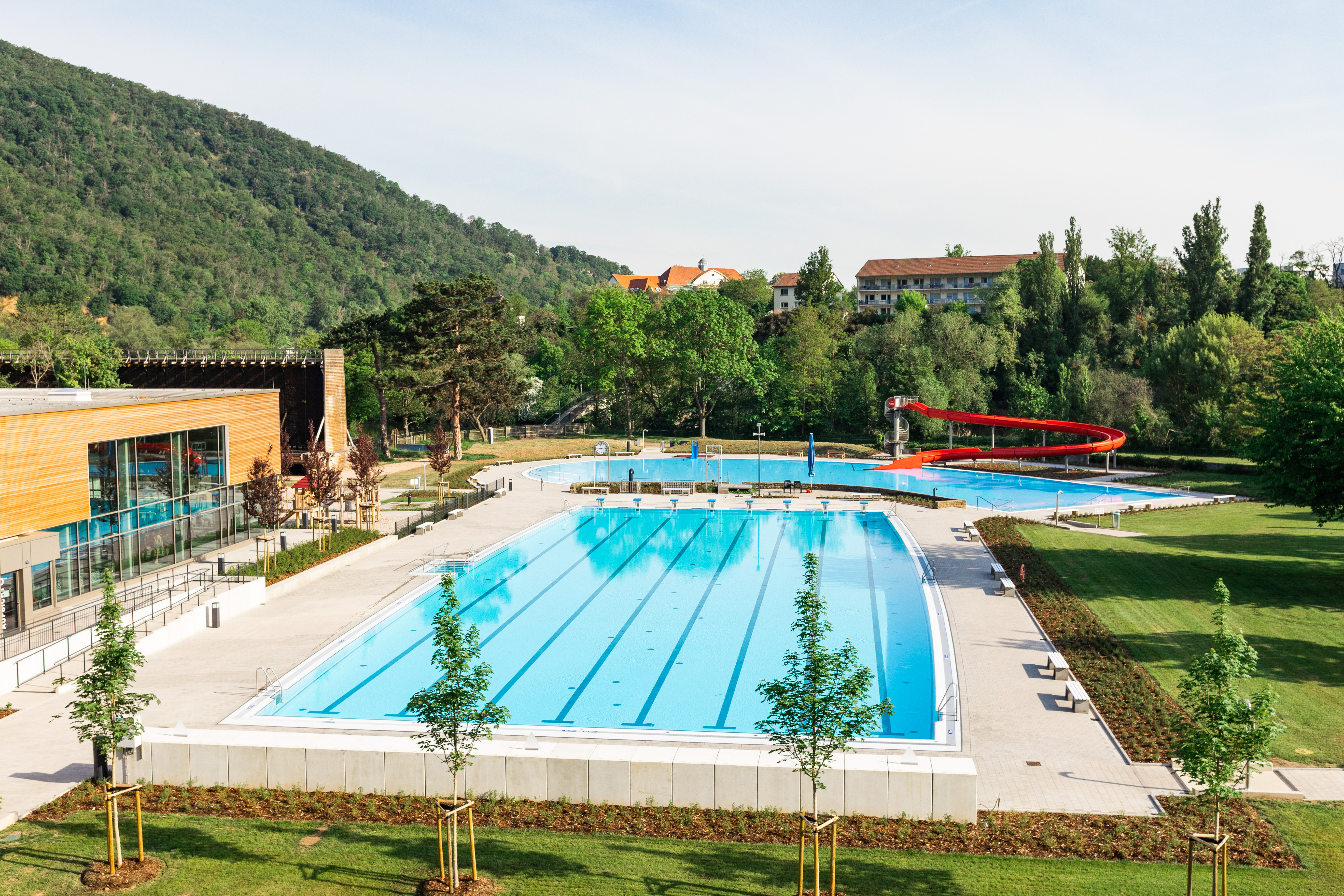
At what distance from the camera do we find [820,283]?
82062 millimetres

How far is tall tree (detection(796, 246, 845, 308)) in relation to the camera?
81.5m

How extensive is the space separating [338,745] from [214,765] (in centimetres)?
175

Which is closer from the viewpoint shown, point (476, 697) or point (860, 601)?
point (476, 697)

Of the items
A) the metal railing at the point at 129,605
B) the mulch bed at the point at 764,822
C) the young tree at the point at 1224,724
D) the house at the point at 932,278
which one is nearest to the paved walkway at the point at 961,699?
the mulch bed at the point at 764,822

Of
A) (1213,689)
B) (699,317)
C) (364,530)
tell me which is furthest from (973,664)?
(699,317)

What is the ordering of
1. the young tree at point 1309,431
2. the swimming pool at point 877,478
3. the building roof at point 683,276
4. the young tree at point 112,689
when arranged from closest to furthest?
the young tree at point 112,689 → the young tree at point 1309,431 → the swimming pool at point 877,478 → the building roof at point 683,276

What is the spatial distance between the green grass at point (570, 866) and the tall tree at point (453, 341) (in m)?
42.5

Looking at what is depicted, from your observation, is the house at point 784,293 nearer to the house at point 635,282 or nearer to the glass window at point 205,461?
the house at point 635,282

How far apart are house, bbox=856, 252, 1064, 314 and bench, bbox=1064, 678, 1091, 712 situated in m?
76.4

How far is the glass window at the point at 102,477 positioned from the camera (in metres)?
22.9

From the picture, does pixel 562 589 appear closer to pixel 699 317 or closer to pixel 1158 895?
pixel 1158 895

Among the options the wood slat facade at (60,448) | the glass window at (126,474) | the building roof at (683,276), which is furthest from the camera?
the building roof at (683,276)

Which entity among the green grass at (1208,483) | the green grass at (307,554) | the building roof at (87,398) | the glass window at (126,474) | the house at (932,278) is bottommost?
the green grass at (307,554)

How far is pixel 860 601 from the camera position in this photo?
80.2 feet
